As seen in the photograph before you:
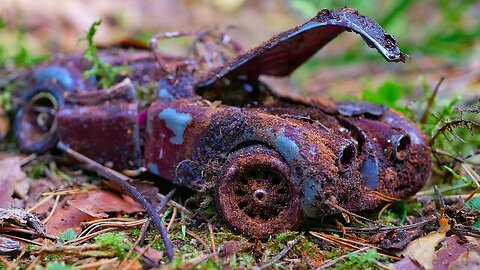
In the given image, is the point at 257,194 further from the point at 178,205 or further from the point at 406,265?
the point at 406,265

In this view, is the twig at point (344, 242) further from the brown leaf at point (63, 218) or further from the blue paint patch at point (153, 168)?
the brown leaf at point (63, 218)

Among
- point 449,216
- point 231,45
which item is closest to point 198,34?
point 231,45

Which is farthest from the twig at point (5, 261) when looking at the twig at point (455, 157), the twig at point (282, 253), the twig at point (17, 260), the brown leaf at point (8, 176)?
the twig at point (455, 157)

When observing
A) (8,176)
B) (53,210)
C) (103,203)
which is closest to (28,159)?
(8,176)

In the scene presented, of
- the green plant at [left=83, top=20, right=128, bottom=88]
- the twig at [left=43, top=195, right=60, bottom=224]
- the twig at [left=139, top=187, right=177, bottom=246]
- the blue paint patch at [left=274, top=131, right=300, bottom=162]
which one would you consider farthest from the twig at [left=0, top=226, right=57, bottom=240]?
the green plant at [left=83, top=20, right=128, bottom=88]

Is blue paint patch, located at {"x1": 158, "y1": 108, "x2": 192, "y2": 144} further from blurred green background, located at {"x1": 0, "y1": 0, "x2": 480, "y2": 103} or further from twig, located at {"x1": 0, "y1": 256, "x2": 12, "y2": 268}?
blurred green background, located at {"x1": 0, "y1": 0, "x2": 480, "y2": 103}

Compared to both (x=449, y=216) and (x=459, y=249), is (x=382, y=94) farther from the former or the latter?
(x=459, y=249)
